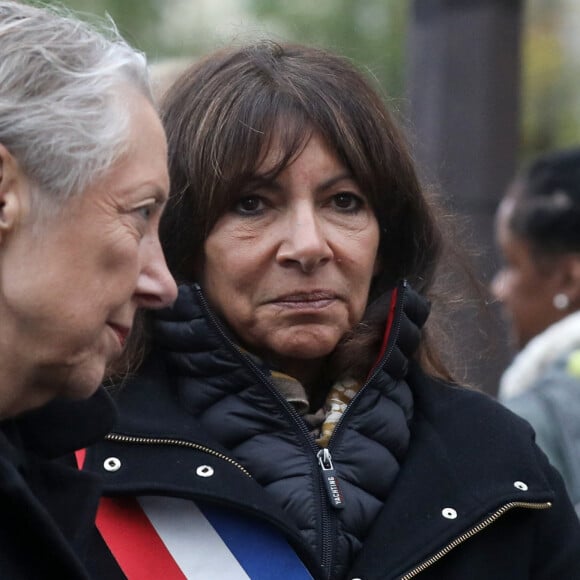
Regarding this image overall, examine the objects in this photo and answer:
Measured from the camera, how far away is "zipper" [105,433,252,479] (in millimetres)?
2531

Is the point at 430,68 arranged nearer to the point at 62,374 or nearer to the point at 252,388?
the point at 252,388

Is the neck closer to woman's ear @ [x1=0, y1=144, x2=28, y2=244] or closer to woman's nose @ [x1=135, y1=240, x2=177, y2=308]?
woman's nose @ [x1=135, y1=240, x2=177, y2=308]

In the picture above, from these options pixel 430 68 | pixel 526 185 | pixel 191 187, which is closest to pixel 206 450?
pixel 191 187

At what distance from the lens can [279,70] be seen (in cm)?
275

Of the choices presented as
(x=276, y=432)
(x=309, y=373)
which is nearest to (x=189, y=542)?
(x=276, y=432)

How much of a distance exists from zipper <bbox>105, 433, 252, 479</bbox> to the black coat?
0.17 meters

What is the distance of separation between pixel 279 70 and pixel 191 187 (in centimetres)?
31

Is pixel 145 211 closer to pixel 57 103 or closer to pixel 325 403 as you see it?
pixel 57 103

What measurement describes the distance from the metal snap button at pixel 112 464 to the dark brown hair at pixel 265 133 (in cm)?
43

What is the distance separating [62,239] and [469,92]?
3.61 metres

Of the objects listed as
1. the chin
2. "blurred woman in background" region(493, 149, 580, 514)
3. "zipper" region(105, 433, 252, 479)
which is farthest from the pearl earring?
the chin

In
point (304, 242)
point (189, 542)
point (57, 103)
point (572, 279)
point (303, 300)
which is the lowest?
point (572, 279)

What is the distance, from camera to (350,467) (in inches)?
103

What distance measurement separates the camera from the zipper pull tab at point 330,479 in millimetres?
2541
